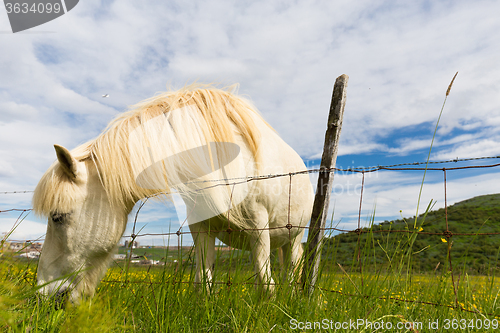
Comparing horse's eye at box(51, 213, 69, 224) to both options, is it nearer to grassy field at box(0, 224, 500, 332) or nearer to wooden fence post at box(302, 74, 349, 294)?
grassy field at box(0, 224, 500, 332)

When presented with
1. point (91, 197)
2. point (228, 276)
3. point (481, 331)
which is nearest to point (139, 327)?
point (228, 276)

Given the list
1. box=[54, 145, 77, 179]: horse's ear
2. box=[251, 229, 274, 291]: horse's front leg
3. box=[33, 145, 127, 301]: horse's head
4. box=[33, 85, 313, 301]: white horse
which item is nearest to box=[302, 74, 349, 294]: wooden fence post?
box=[33, 85, 313, 301]: white horse

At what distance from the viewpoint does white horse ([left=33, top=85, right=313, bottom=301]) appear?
2346 millimetres

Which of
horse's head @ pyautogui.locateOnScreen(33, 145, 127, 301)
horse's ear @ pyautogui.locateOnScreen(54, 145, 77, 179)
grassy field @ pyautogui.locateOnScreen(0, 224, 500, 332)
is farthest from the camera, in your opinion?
horse's head @ pyautogui.locateOnScreen(33, 145, 127, 301)

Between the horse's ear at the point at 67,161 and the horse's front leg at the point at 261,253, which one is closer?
the horse's ear at the point at 67,161

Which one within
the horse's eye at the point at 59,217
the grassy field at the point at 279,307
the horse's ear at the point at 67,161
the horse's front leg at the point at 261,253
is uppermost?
the horse's ear at the point at 67,161

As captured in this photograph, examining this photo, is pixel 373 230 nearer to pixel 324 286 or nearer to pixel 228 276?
pixel 324 286

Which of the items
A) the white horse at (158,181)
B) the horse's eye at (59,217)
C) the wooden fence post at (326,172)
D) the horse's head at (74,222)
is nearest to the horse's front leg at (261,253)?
the white horse at (158,181)

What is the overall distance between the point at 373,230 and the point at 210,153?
4.71 ft

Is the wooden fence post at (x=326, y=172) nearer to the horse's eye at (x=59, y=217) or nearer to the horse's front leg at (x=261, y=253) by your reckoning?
the horse's front leg at (x=261, y=253)

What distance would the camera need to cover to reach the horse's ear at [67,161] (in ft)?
6.99

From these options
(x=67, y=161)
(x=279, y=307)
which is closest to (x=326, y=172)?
(x=279, y=307)

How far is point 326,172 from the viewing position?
2475 millimetres

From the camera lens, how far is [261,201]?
277cm
